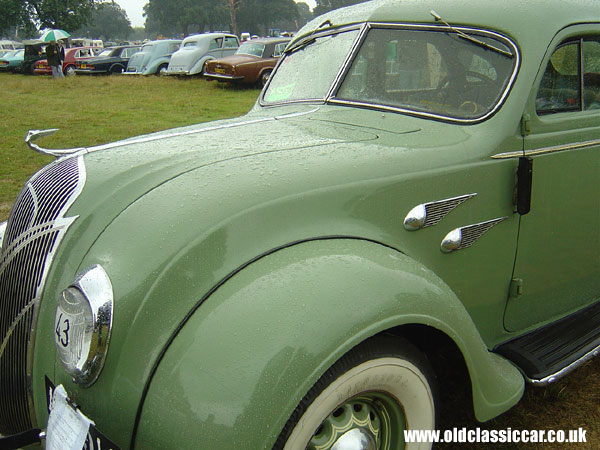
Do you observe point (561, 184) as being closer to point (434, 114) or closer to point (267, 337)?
point (434, 114)

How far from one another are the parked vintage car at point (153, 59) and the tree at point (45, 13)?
25376 mm

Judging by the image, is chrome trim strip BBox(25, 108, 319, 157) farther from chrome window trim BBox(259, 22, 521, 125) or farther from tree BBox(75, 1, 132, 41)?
tree BBox(75, 1, 132, 41)

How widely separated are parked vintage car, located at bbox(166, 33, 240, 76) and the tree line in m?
23.2

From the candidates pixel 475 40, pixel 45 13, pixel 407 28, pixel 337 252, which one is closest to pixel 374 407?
pixel 337 252

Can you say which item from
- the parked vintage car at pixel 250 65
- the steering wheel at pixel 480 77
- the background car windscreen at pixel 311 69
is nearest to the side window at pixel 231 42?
the parked vintage car at pixel 250 65

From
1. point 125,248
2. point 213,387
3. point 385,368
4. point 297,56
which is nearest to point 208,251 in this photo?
point 125,248

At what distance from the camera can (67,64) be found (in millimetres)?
24375

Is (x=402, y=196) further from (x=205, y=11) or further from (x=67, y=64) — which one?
(x=205, y=11)

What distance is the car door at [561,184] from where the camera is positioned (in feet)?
7.80

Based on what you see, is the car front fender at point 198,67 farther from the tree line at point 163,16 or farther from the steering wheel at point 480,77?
the tree line at point 163,16

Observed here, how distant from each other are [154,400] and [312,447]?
1.66ft

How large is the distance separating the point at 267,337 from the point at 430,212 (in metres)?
0.88

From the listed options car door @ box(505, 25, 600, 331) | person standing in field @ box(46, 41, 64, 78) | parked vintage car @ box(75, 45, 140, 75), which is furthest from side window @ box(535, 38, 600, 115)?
parked vintage car @ box(75, 45, 140, 75)

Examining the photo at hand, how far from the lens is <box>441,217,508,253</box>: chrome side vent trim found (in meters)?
2.12
